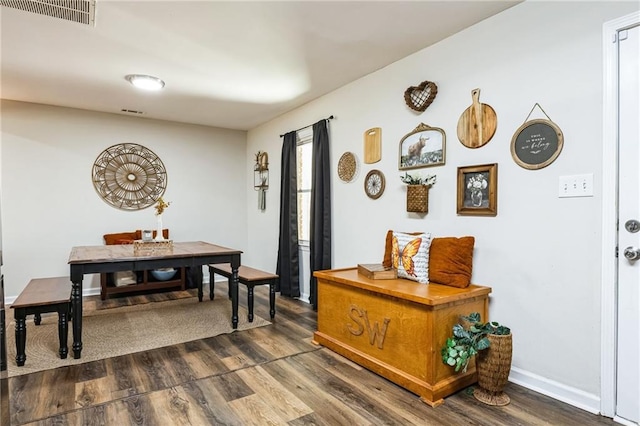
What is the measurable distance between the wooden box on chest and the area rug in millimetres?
1085

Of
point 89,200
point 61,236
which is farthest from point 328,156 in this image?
point 61,236

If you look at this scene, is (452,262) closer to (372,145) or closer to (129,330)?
(372,145)

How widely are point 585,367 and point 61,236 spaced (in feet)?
17.5

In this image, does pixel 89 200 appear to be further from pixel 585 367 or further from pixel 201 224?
pixel 585 367

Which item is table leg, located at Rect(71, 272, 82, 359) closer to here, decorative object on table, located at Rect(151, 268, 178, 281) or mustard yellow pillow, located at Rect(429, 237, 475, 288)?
decorative object on table, located at Rect(151, 268, 178, 281)

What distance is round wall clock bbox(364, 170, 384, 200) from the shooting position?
325 centimetres

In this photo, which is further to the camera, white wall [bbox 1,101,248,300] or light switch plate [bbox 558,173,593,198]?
white wall [bbox 1,101,248,300]

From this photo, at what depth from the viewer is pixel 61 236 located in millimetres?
4496

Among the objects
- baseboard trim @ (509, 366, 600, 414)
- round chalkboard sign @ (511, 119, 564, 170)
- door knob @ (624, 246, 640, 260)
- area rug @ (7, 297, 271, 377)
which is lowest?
area rug @ (7, 297, 271, 377)

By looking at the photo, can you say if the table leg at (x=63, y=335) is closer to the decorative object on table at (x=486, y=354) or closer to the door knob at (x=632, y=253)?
the decorative object on table at (x=486, y=354)

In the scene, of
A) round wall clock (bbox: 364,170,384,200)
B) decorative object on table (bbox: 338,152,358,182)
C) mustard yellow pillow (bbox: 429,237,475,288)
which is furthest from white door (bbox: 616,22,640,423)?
decorative object on table (bbox: 338,152,358,182)

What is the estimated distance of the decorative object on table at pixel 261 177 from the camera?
17.2 ft

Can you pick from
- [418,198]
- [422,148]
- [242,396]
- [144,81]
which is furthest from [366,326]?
[144,81]

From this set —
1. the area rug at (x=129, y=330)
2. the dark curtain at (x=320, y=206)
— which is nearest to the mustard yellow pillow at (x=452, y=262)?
the dark curtain at (x=320, y=206)
